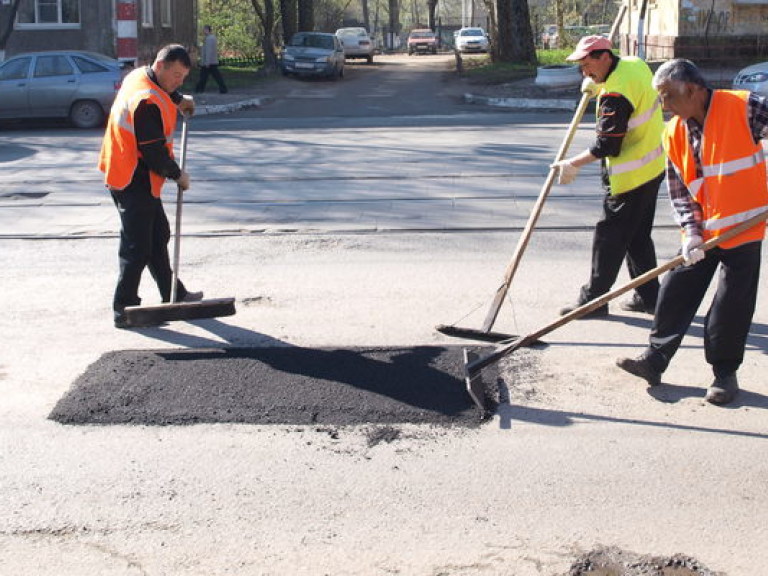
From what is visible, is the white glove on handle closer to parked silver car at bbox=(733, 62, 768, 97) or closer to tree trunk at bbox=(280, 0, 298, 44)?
parked silver car at bbox=(733, 62, 768, 97)

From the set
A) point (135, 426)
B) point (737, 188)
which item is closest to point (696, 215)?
point (737, 188)

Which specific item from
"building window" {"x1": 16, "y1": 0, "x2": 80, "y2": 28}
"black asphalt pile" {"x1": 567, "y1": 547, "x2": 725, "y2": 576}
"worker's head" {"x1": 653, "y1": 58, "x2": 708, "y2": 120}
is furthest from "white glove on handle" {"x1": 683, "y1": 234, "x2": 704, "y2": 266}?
"building window" {"x1": 16, "y1": 0, "x2": 80, "y2": 28}

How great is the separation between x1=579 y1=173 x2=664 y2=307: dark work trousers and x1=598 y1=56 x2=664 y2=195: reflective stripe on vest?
0.27ft

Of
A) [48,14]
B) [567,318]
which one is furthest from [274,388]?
[48,14]

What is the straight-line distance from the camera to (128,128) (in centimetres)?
625

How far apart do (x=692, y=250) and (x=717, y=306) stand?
319mm

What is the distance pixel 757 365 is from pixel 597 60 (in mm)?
1884

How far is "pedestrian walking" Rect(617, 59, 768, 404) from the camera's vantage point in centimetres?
471

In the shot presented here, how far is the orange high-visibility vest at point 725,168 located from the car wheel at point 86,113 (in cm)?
1580

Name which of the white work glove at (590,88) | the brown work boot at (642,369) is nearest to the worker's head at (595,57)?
the white work glove at (590,88)

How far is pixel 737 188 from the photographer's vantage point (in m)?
4.82

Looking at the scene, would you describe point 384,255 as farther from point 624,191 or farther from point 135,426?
point 135,426

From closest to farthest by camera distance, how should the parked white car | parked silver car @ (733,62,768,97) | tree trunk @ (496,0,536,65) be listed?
1. parked silver car @ (733,62,768,97)
2. tree trunk @ (496,0,536,65)
3. the parked white car

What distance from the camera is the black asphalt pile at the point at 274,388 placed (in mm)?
4969
